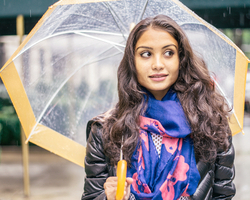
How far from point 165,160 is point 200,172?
243mm

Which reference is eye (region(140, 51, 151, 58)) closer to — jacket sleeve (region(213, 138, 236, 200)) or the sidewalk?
jacket sleeve (region(213, 138, 236, 200))

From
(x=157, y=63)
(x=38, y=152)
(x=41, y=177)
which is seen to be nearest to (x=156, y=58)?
(x=157, y=63)

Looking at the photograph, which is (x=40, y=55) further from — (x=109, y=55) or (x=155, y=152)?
(x=155, y=152)

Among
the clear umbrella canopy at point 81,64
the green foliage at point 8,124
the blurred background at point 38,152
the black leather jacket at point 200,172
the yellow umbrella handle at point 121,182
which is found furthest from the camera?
the green foliage at point 8,124

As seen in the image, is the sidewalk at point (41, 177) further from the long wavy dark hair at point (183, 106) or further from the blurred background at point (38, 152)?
the long wavy dark hair at point (183, 106)

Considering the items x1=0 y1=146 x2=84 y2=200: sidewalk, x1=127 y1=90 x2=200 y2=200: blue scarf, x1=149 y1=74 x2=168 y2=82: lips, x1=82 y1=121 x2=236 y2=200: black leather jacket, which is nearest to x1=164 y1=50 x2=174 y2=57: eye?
x1=149 y1=74 x2=168 y2=82: lips

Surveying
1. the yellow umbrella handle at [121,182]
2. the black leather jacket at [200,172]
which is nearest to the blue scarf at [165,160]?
the black leather jacket at [200,172]

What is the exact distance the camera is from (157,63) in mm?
1494

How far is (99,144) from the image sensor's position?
1.65m

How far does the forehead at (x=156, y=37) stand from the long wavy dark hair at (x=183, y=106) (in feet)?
0.07

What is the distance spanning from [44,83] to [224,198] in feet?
5.19

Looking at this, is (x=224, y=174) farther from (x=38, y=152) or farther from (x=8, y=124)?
(x=38, y=152)

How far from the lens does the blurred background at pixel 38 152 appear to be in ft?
14.2

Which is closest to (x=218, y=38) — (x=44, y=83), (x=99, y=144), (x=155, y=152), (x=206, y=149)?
(x=206, y=149)
